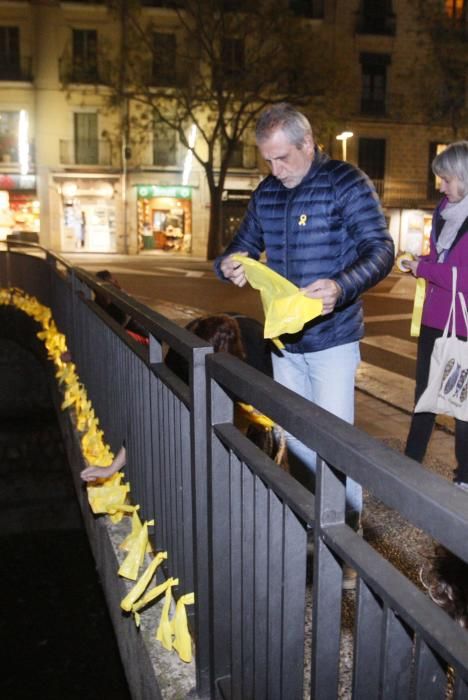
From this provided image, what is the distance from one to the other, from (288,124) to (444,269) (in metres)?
1.27

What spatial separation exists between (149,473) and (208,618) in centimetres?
A: 93

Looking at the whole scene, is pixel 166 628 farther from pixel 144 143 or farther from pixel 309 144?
pixel 144 143

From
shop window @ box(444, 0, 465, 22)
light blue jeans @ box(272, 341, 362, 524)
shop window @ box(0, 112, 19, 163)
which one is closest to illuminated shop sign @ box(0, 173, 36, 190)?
shop window @ box(0, 112, 19, 163)

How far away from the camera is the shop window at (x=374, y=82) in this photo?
36844 mm

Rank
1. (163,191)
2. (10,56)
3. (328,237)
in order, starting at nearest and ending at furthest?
(328,237) < (10,56) < (163,191)

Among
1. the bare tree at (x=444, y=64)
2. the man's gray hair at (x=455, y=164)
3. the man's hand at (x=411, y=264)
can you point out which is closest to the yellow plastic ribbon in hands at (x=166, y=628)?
the man's hand at (x=411, y=264)

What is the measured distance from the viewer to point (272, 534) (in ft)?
5.38

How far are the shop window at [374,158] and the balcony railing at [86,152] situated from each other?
1263cm

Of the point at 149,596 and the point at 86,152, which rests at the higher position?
the point at 86,152

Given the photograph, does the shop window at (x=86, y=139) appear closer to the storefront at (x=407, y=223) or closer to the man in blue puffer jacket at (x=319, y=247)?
the storefront at (x=407, y=223)

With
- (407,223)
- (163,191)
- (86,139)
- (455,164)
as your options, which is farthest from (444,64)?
(455,164)

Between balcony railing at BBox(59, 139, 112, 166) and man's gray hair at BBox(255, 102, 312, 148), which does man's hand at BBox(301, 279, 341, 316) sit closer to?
man's gray hair at BBox(255, 102, 312, 148)

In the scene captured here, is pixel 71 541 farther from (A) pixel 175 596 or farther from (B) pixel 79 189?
(B) pixel 79 189

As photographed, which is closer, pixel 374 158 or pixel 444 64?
pixel 444 64
